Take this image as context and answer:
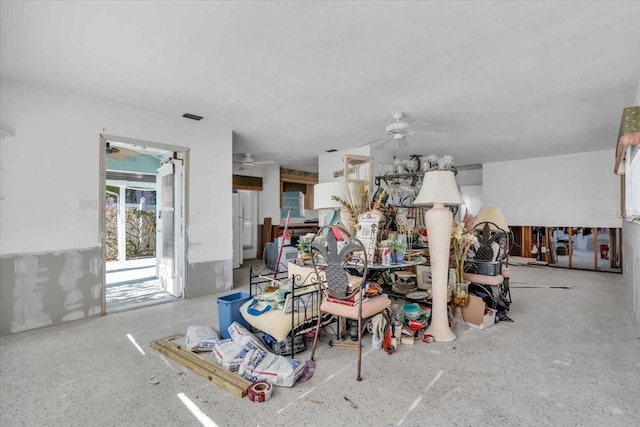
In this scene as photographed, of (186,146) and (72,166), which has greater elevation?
(186,146)

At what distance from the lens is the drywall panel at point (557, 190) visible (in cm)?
615

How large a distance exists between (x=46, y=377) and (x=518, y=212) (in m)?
8.40

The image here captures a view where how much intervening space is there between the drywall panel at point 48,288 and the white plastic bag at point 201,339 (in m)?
1.55

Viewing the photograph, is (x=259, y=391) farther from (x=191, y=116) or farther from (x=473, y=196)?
(x=473, y=196)

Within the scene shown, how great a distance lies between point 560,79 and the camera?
294 centimetres

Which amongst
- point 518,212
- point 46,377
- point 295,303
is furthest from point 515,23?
point 518,212

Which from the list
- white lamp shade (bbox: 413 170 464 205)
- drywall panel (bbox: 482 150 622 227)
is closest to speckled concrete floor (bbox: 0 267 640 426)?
white lamp shade (bbox: 413 170 464 205)

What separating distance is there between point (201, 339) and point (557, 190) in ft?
24.9

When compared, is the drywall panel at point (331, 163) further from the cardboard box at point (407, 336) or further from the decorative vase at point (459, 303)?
the cardboard box at point (407, 336)

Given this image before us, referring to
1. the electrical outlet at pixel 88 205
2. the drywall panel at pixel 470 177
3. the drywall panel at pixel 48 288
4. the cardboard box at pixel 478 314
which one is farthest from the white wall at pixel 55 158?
the drywall panel at pixel 470 177

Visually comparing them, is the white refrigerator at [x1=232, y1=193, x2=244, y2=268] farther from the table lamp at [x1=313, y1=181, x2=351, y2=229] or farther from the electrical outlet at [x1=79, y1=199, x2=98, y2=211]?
the table lamp at [x1=313, y1=181, x2=351, y2=229]

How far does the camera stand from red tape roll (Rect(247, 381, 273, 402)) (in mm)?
1789

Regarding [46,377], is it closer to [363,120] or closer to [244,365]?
[244,365]

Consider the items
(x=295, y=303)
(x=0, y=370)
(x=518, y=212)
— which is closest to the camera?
(x=0, y=370)
